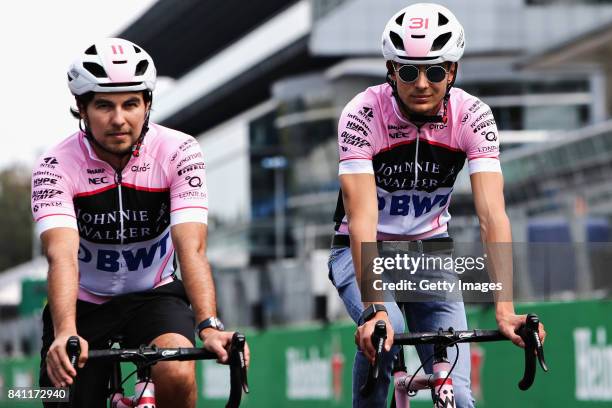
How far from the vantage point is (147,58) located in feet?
23.9

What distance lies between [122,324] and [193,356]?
1.02m

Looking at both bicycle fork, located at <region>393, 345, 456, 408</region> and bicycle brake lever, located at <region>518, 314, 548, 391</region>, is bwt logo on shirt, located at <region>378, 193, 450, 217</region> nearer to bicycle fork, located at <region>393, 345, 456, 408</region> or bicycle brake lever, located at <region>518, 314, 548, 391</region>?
bicycle fork, located at <region>393, 345, 456, 408</region>

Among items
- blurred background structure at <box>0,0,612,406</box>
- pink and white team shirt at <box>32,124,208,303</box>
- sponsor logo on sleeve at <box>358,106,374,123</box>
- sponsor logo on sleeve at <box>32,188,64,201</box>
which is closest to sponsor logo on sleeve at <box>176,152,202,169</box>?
pink and white team shirt at <box>32,124,208,303</box>

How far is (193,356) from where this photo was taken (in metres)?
6.73

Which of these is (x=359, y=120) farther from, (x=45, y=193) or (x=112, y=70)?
(x=45, y=193)

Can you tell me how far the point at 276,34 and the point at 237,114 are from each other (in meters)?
15.0

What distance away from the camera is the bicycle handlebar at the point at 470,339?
21.6 feet

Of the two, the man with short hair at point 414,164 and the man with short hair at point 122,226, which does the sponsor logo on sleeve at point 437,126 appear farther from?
the man with short hair at point 122,226

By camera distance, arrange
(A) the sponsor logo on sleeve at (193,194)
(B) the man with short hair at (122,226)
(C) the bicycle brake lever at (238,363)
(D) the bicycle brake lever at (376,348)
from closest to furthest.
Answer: (C) the bicycle brake lever at (238,363) < (D) the bicycle brake lever at (376,348) < (B) the man with short hair at (122,226) < (A) the sponsor logo on sleeve at (193,194)

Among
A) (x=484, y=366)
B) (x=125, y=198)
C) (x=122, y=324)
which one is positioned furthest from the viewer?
(x=484, y=366)

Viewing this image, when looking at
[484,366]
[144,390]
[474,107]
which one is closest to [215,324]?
[144,390]

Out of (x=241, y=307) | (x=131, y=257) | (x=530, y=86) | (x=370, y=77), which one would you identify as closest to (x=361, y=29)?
(x=370, y=77)

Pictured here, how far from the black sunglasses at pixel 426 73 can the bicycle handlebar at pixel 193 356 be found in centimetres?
167

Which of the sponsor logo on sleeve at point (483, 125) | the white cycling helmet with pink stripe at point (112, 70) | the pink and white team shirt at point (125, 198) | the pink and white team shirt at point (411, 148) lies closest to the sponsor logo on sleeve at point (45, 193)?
the pink and white team shirt at point (125, 198)
